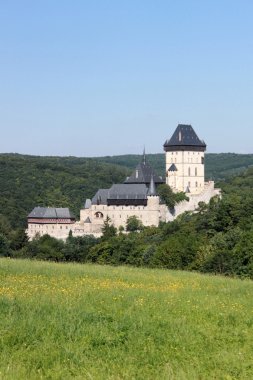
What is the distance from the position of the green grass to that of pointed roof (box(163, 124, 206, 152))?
7806 cm

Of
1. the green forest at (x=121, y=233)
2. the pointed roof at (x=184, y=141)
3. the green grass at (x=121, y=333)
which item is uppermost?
the pointed roof at (x=184, y=141)

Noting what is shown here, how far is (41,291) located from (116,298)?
1.41 meters

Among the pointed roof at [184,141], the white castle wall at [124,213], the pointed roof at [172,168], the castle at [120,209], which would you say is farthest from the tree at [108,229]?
the pointed roof at [184,141]

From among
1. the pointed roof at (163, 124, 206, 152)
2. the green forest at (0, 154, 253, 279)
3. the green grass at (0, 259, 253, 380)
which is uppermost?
the pointed roof at (163, 124, 206, 152)

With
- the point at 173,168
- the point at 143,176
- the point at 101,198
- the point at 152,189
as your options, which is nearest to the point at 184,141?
the point at 173,168

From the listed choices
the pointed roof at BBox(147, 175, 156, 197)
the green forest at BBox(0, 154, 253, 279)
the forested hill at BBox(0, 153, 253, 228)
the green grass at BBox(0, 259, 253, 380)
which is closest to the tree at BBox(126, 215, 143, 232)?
the green forest at BBox(0, 154, 253, 279)

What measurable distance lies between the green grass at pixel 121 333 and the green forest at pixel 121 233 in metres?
12.7

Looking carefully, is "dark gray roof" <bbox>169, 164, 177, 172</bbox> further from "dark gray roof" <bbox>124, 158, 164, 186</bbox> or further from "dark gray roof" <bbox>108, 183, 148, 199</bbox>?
"dark gray roof" <bbox>108, 183, 148, 199</bbox>

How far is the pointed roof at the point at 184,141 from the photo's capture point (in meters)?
91.5

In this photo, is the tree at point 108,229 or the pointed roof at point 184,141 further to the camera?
the pointed roof at point 184,141

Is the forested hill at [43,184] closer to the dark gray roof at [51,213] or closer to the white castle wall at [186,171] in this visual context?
the dark gray roof at [51,213]

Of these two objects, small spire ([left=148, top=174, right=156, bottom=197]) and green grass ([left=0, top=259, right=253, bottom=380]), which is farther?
small spire ([left=148, top=174, right=156, bottom=197])

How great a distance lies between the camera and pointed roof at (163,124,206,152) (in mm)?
91500

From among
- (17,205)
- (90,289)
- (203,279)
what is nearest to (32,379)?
(90,289)
